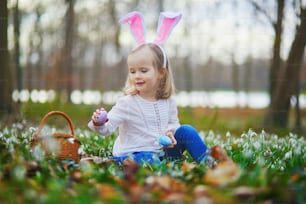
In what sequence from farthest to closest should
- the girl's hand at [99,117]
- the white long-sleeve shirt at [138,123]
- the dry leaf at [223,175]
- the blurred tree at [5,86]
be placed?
1. the blurred tree at [5,86]
2. the white long-sleeve shirt at [138,123]
3. the girl's hand at [99,117]
4. the dry leaf at [223,175]

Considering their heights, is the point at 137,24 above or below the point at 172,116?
above

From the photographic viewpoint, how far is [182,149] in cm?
368

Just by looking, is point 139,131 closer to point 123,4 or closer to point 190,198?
point 190,198

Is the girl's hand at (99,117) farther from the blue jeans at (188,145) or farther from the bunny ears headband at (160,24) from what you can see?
the bunny ears headband at (160,24)

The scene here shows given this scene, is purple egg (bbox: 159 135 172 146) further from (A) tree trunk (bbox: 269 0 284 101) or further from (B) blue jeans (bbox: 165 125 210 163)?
(A) tree trunk (bbox: 269 0 284 101)

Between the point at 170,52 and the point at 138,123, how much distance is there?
4.84 metres

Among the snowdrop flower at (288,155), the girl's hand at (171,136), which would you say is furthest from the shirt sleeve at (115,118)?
the snowdrop flower at (288,155)

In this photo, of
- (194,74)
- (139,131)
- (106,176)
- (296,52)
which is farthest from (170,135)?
(194,74)

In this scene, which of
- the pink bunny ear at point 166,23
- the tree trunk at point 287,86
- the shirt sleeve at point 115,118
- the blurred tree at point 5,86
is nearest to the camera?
the shirt sleeve at point 115,118

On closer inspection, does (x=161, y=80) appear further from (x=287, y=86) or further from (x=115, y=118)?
(x=287, y=86)

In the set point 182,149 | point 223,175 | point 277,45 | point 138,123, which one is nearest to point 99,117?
point 138,123

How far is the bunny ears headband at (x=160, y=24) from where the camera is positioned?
3.77 metres

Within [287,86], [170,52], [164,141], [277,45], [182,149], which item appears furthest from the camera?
[170,52]

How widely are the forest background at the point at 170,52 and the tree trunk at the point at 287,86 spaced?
0.01 m
